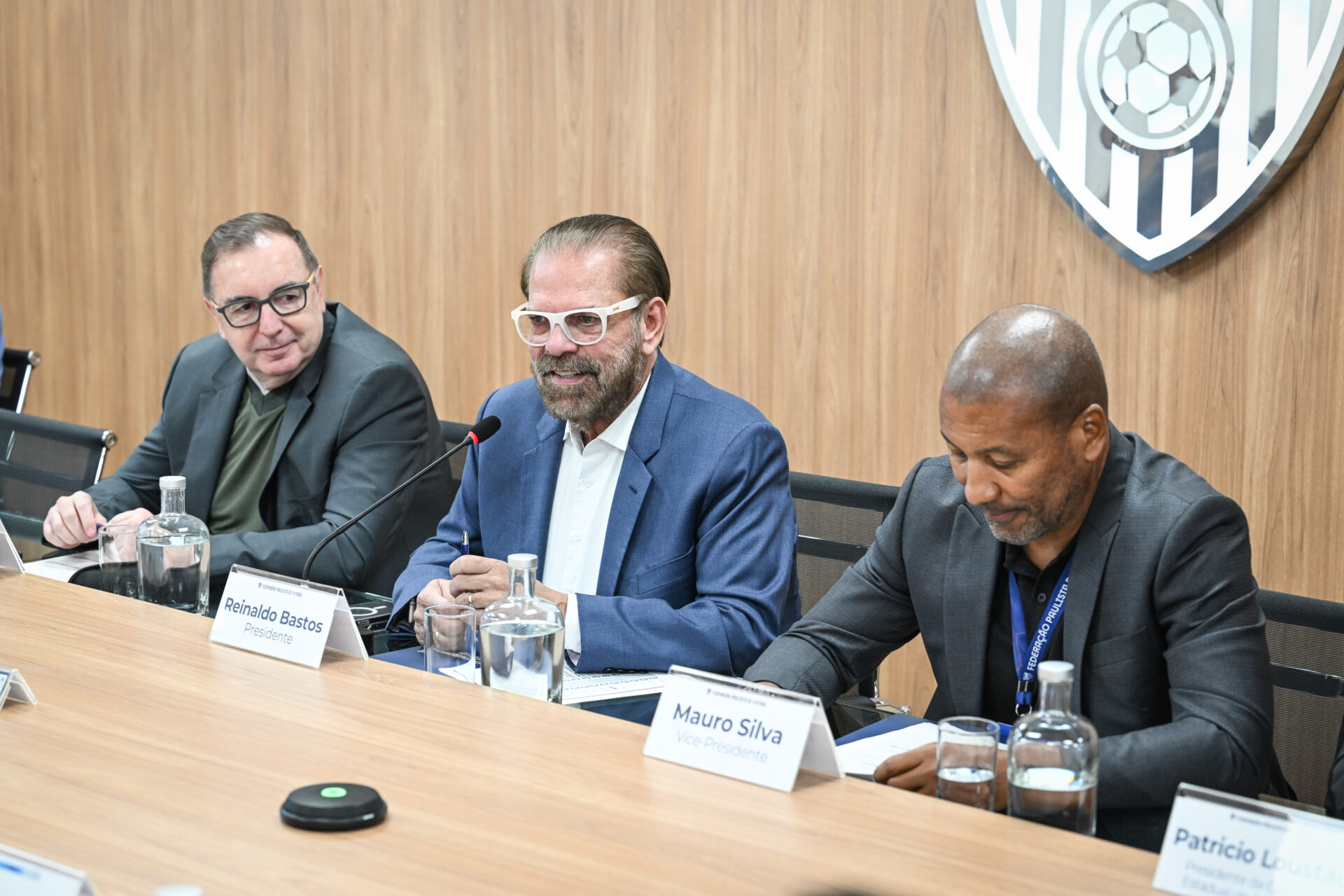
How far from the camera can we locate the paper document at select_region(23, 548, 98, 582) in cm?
251

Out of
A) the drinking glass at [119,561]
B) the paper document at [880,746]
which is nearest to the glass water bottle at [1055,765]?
the paper document at [880,746]

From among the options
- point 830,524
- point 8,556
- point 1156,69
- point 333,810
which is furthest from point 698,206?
point 333,810

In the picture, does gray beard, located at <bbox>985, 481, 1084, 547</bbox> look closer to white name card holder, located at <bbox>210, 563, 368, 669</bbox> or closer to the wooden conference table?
the wooden conference table

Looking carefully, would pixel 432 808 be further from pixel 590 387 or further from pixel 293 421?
pixel 293 421

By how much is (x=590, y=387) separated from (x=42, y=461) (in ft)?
5.49

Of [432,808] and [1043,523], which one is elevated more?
[1043,523]

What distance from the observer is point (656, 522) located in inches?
94.7

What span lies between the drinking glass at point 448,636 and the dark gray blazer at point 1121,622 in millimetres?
459

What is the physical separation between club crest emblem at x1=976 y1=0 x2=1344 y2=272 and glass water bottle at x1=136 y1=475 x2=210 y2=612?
2.16 m

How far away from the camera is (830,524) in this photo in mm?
2645

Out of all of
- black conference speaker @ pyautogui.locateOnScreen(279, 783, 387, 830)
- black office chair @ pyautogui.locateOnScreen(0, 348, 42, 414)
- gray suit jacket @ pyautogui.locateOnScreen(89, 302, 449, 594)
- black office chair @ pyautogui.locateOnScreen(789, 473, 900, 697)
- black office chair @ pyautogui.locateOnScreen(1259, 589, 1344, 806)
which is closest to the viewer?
black conference speaker @ pyautogui.locateOnScreen(279, 783, 387, 830)

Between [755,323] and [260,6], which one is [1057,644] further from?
[260,6]

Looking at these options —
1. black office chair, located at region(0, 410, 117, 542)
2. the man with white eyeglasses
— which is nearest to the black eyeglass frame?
black office chair, located at region(0, 410, 117, 542)

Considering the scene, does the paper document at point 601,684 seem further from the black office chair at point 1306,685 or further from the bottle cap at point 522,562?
the black office chair at point 1306,685
